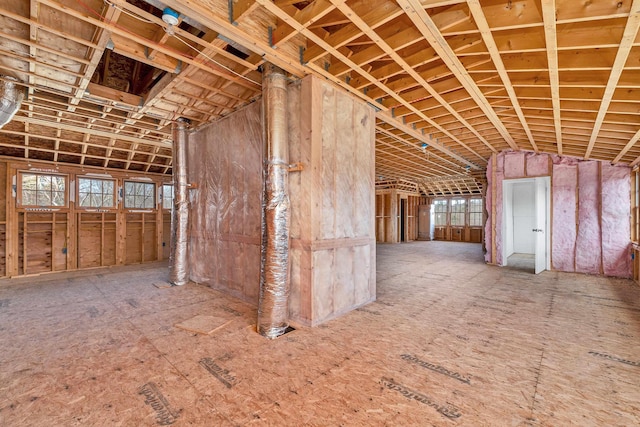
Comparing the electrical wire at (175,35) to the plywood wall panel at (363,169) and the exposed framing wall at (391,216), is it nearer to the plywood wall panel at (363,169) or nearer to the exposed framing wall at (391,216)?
the plywood wall panel at (363,169)

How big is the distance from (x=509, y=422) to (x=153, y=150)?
8254 mm

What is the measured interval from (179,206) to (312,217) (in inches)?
124

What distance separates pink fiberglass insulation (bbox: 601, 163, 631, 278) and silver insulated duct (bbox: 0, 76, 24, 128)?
1046cm

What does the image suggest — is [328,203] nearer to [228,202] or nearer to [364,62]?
Answer: [364,62]

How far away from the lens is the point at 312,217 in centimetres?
325

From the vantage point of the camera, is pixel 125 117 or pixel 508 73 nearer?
pixel 508 73

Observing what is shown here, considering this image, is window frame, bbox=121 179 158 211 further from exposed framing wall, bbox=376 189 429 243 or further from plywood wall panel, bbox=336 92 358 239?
exposed framing wall, bbox=376 189 429 243

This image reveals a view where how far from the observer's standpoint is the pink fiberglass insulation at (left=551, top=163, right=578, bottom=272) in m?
6.39

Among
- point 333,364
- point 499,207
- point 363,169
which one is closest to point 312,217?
point 363,169

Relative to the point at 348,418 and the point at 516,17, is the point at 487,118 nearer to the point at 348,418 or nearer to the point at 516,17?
the point at 516,17

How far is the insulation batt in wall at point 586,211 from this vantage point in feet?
19.4

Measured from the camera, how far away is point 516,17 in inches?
91.7

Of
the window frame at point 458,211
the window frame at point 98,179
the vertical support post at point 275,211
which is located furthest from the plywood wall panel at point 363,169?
the window frame at point 458,211

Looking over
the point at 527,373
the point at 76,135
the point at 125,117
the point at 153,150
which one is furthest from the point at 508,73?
the point at 76,135
